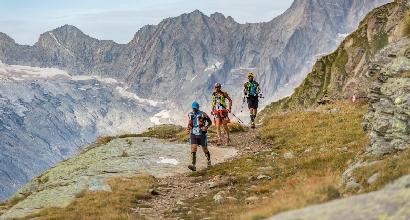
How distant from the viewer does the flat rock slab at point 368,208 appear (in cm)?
746

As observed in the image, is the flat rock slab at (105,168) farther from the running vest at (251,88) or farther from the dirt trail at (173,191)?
the running vest at (251,88)

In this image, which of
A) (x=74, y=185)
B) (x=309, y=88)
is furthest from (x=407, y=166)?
(x=309, y=88)

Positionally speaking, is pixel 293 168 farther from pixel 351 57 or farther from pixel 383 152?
pixel 351 57

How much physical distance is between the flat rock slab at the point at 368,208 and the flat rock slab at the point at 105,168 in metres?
14.1

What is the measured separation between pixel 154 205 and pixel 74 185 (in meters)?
5.31

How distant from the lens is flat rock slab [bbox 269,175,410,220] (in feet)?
24.5

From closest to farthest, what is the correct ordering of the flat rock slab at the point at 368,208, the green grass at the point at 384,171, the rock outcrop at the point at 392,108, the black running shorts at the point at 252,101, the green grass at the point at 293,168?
1. the flat rock slab at the point at 368,208
2. the green grass at the point at 384,171
3. the green grass at the point at 293,168
4. the rock outcrop at the point at 392,108
5. the black running shorts at the point at 252,101

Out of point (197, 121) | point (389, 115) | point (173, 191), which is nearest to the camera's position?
point (389, 115)

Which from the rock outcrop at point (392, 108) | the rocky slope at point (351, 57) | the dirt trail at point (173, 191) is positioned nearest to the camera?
the rock outcrop at point (392, 108)

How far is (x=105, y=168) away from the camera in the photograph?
91.0ft

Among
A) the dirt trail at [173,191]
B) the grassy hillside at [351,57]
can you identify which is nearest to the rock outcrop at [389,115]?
the dirt trail at [173,191]

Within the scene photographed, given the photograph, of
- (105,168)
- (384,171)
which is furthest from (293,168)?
(105,168)

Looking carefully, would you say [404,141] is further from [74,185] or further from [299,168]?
[74,185]

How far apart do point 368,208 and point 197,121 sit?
1935 centimetres
